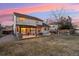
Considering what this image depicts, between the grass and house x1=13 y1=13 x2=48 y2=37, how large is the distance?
0.09 meters

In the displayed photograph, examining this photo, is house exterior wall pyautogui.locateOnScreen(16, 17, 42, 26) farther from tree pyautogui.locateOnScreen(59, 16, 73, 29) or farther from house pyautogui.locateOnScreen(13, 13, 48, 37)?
tree pyautogui.locateOnScreen(59, 16, 73, 29)

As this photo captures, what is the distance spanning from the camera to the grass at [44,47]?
2.63 metres

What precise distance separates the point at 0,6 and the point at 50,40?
2.31ft

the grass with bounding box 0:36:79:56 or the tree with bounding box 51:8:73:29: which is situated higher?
the tree with bounding box 51:8:73:29

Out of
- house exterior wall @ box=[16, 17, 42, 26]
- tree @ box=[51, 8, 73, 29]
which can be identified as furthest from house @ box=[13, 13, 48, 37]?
tree @ box=[51, 8, 73, 29]

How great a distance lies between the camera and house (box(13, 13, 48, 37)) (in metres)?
2.64

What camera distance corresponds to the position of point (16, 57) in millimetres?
2637

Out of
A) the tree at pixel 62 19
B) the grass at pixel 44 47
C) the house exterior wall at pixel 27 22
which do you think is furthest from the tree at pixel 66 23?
the house exterior wall at pixel 27 22

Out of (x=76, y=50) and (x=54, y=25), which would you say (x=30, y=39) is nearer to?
(x=54, y=25)

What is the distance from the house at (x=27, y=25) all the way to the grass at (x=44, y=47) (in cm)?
9

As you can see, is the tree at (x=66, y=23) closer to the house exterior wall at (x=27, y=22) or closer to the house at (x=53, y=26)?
the house at (x=53, y=26)

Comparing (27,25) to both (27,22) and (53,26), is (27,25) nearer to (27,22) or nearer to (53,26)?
(27,22)

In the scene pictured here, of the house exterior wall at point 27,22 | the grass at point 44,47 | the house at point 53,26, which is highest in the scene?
the house exterior wall at point 27,22

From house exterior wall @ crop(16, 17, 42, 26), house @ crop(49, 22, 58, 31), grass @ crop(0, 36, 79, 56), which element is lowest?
grass @ crop(0, 36, 79, 56)
